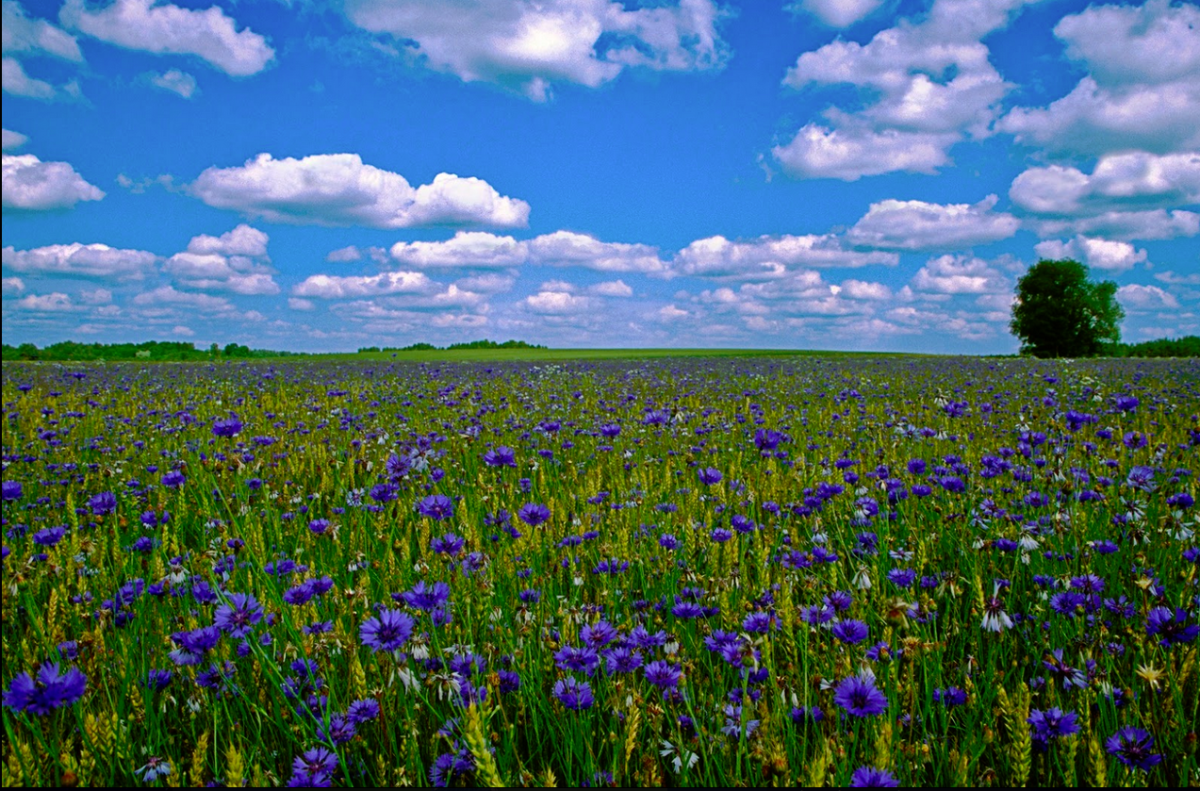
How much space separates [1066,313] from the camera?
5984 cm

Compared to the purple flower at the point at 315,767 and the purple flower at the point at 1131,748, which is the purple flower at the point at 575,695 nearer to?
the purple flower at the point at 315,767

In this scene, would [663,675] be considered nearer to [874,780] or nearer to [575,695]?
[575,695]

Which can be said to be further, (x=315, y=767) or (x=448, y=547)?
(x=448, y=547)

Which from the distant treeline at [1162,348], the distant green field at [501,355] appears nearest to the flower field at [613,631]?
the distant green field at [501,355]

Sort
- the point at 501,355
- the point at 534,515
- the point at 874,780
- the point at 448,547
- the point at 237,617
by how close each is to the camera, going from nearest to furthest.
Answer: the point at 874,780
the point at 237,617
the point at 448,547
the point at 534,515
the point at 501,355

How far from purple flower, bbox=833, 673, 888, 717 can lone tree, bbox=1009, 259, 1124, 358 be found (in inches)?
2644

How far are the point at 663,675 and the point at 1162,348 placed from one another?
73056mm

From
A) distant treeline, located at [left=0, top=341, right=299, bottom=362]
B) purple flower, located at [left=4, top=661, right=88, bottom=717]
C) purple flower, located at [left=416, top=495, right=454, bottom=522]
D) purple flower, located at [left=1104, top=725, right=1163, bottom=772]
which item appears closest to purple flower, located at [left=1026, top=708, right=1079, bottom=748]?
purple flower, located at [left=1104, top=725, right=1163, bottom=772]

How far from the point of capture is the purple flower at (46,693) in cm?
161

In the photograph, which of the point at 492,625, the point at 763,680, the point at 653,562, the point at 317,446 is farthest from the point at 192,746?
the point at 317,446

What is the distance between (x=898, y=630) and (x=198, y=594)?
2.61 meters

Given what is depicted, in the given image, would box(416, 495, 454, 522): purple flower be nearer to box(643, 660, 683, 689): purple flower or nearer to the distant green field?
box(643, 660, 683, 689): purple flower

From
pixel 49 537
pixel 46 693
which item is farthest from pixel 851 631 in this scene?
pixel 49 537

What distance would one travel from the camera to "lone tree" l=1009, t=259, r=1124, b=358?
5928 cm
